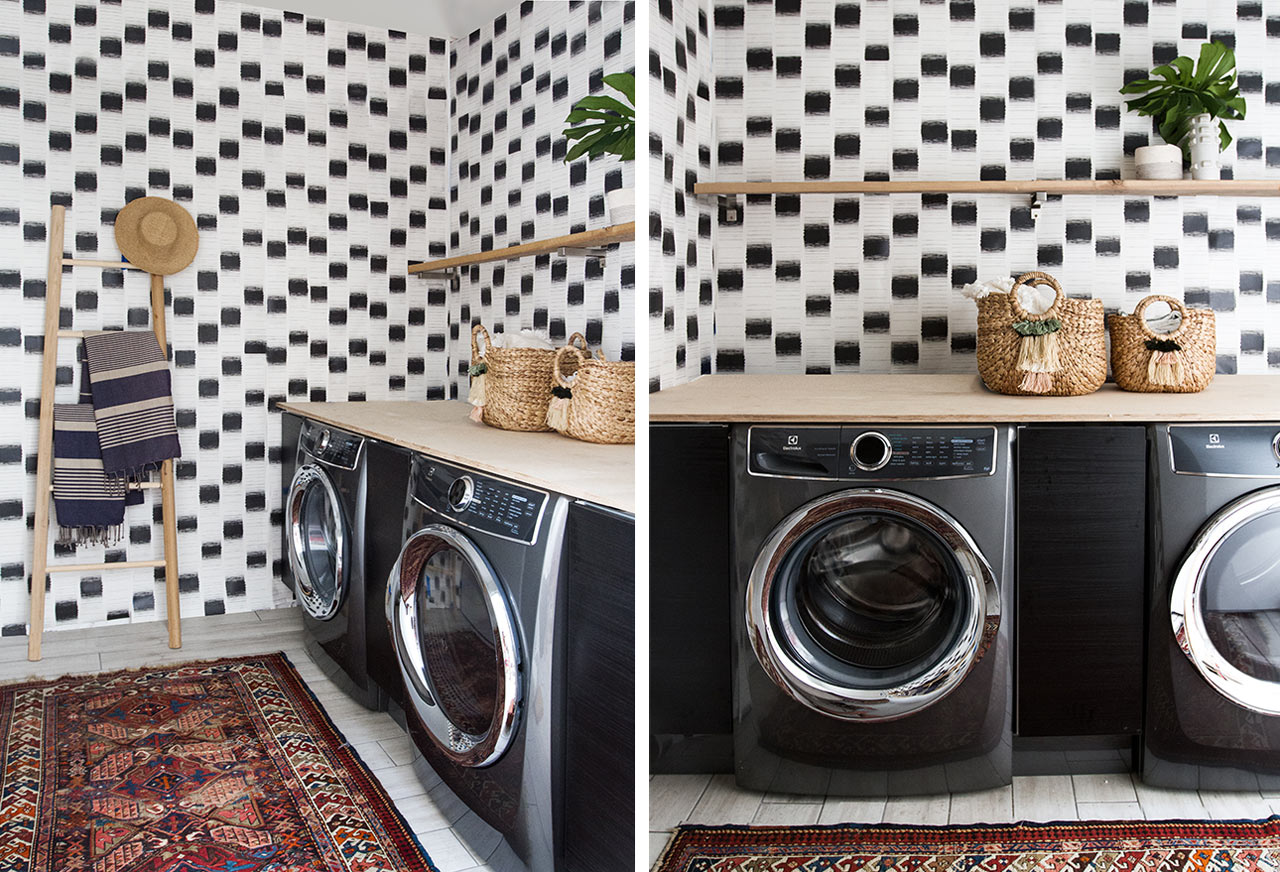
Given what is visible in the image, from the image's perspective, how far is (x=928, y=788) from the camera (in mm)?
1712

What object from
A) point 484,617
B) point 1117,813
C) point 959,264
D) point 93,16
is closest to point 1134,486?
point 1117,813

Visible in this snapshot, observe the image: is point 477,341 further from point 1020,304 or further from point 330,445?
point 1020,304

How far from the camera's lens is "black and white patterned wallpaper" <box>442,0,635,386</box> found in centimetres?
121

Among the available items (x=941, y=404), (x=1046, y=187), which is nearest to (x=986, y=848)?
(x=941, y=404)

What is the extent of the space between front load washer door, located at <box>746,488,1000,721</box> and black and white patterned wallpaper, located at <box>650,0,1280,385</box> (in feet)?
2.54

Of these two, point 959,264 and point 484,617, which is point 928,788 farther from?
point 959,264

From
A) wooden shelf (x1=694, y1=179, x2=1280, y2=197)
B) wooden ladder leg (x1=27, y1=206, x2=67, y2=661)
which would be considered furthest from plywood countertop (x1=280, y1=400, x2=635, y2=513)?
wooden shelf (x1=694, y1=179, x2=1280, y2=197)

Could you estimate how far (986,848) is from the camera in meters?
1.53

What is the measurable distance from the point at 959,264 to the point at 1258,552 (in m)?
0.96

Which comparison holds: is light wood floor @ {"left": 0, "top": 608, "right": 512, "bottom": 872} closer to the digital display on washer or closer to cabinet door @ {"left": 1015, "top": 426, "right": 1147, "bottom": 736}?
the digital display on washer

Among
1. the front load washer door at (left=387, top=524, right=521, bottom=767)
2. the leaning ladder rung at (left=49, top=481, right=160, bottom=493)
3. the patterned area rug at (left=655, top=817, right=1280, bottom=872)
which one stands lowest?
the patterned area rug at (left=655, top=817, right=1280, bottom=872)

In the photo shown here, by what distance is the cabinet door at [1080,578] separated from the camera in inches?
66.9

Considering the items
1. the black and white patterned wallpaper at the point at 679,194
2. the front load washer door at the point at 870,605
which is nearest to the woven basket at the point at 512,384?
the black and white patterned wallpaper at the point at 679,194

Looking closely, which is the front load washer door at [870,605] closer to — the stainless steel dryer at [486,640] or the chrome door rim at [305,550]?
the stainless steel dryer at [486,640]
